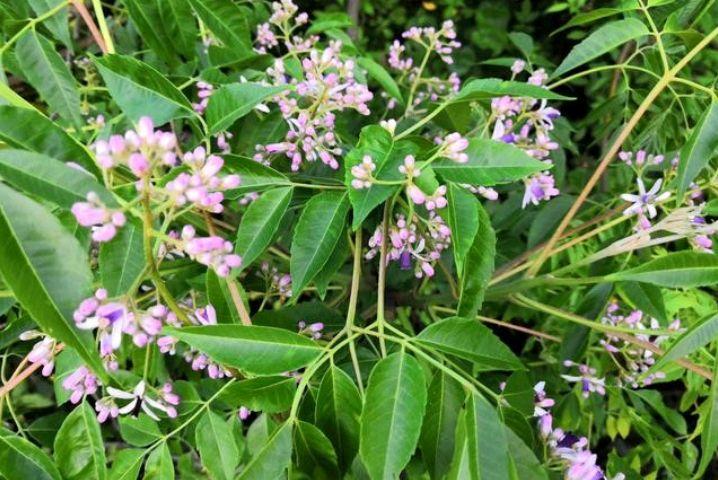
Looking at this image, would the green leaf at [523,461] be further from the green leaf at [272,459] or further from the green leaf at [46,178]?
the green leaf at [46,178]

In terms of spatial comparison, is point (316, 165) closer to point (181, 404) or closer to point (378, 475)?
point (181, 404)

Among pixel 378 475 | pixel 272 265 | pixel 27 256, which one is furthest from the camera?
pixel 272 265

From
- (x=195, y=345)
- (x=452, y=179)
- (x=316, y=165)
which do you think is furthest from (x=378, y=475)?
(x=316, y=165)

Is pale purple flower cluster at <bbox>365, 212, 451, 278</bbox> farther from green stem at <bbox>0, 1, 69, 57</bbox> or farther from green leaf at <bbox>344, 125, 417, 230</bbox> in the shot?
green stem at <bbox>0, 1, 69, 57</bbox>

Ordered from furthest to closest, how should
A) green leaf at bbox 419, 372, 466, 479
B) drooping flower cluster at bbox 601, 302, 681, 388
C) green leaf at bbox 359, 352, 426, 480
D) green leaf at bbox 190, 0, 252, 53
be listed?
drooping flower cluster at bbox 601, 302, 681, 388, green leaf at bbox 190, 0, 252, 53, green leaf at bbox 419, 372, 466, 479, green leaf at bbox 359, 352, 426, 480

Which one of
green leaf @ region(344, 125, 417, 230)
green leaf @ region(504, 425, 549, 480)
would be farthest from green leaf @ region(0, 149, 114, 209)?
green leaf @ region(504, 425, 549, 480)

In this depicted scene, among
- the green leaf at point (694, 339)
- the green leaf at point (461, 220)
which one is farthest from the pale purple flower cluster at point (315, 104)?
the green leaf at point (694, 339)

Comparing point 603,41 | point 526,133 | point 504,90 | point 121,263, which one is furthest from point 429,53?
point 121,263
